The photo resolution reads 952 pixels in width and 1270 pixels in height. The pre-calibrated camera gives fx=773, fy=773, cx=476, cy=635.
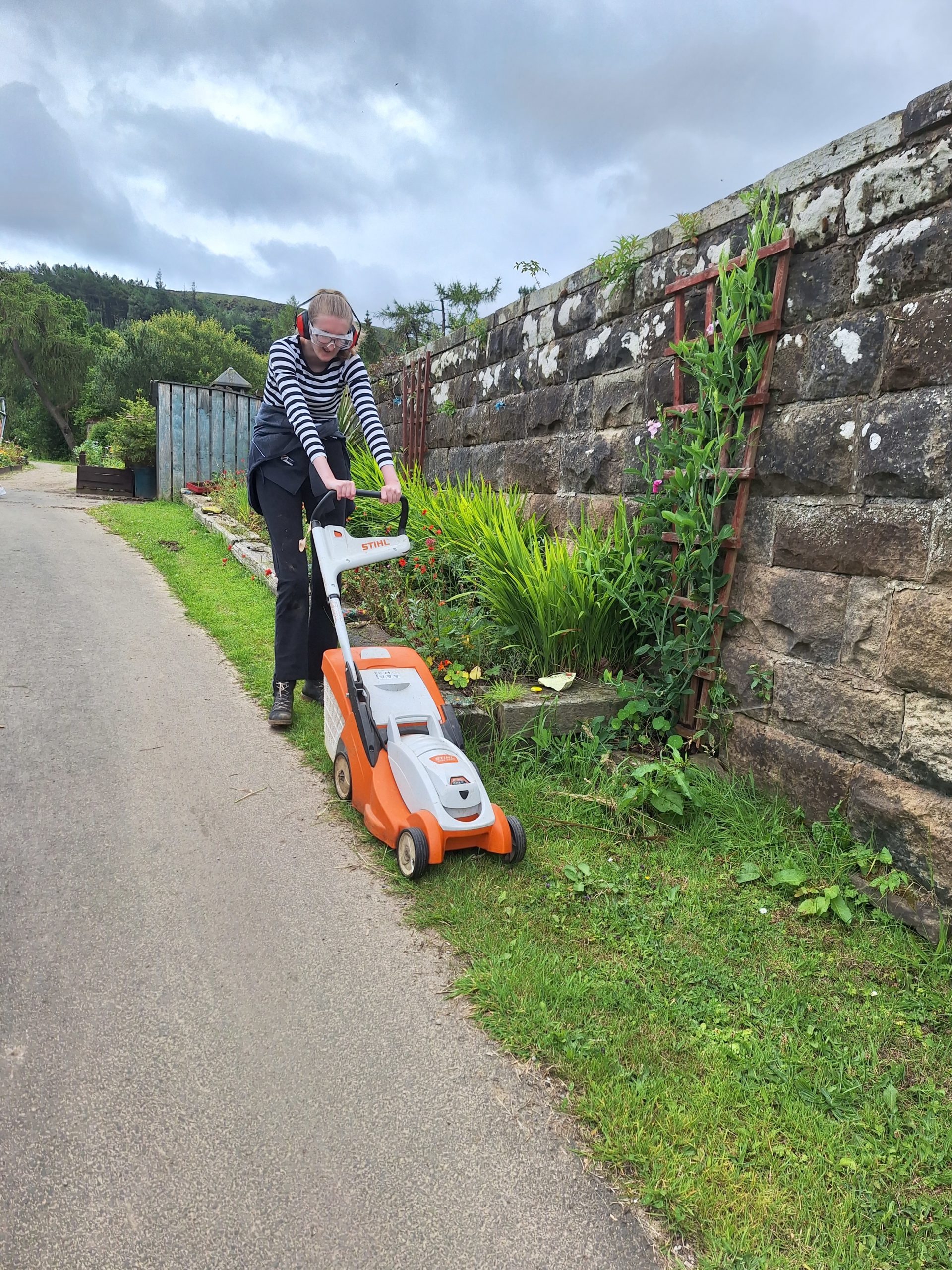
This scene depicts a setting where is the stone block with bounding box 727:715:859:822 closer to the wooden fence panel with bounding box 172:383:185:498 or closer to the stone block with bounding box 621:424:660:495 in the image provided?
the stone block with bounding box 621:424:660:495

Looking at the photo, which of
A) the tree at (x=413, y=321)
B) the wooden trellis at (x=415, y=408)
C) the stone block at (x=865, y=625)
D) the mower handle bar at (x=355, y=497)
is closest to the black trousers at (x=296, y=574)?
the mower handle bar at (x=355, y=497)

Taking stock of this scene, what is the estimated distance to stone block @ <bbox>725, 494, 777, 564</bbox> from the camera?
10.2 feet

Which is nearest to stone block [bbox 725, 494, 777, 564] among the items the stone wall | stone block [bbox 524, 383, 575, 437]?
the stone wall

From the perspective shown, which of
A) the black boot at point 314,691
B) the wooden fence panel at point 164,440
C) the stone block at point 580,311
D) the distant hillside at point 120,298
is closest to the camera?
the black boot at point 314,691

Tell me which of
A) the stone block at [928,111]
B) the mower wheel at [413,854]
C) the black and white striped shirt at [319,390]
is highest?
the stone block at [928,111]

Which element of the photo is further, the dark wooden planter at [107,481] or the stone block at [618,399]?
the dark wooden planter at [107,481]

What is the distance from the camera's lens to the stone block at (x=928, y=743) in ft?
7.97

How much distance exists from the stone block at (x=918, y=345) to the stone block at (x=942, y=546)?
409 mm

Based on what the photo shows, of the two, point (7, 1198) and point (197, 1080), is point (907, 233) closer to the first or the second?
point (197, 1080)

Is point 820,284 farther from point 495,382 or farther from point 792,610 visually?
point 495,382

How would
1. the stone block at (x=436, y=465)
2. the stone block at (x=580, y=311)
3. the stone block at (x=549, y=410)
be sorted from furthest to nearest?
the stone block at (x=436, y=465), the stone block at (x=549, y=410), the stone block at (x=580, y=311)

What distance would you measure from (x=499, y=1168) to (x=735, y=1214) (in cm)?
47

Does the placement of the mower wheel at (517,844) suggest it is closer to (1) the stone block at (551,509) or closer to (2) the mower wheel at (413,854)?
(2) the mower wheel at (413,854)

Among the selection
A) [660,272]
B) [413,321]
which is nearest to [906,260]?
[660,272]
